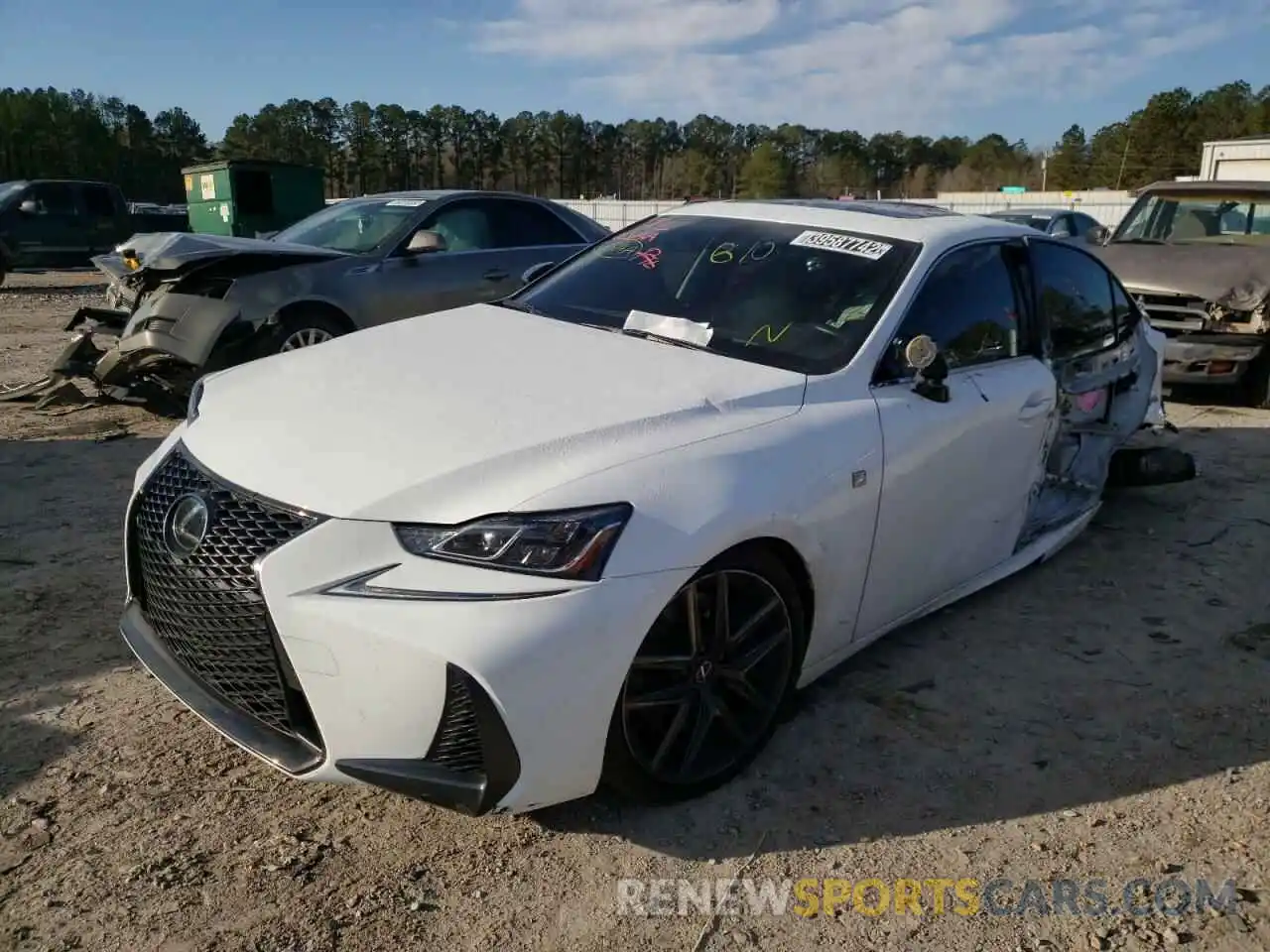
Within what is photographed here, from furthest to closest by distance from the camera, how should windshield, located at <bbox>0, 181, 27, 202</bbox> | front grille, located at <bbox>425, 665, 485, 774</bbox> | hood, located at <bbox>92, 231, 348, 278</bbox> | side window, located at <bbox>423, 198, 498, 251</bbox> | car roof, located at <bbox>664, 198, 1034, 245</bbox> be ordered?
windshield, located at <bbox>0, 181, 27, 202</bbox> → side window, located at <bbox>423, 198, 498, 251</bbox> → hood, located at <bbox>92, 231, 348, 278</bbox> → car roof, located at <bbox>664, 198, 1034, 245</bbox> → front grille, located at <bbox>425, 665, 485, 774</bbox>

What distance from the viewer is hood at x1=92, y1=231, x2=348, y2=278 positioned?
6.48 m

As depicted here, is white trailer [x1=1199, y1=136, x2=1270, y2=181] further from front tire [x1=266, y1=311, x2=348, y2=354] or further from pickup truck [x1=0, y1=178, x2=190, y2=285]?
pickup truck [x1=0, y1=178, x2=190, y2=285]

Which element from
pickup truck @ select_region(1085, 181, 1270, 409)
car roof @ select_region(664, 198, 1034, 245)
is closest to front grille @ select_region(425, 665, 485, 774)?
car roof @ select_region(664, 198, 1034, 245)

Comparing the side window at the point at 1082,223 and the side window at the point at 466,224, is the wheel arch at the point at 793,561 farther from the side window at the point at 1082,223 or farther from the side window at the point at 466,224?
the side window at the point at 1082,223

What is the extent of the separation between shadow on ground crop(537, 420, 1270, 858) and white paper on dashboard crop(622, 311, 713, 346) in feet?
4.27

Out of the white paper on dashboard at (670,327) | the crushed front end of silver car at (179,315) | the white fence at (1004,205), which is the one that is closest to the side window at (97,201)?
the white fence at (1004,205)

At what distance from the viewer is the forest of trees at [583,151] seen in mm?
59562

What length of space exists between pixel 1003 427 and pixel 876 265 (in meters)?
0.79

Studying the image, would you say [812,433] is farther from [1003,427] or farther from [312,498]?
[312,498]

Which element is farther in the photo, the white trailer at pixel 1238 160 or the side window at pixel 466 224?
the white trailer at pixel 1238 160

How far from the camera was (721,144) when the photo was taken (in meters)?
87.4

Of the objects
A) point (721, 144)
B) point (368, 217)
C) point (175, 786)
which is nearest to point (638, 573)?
point (175, 786)

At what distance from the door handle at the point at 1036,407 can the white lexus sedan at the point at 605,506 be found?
15mm

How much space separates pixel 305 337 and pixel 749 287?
13.4ft
